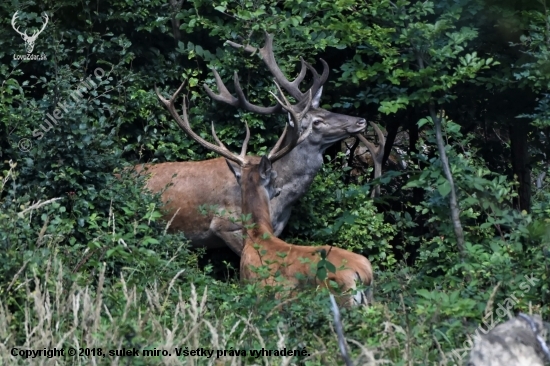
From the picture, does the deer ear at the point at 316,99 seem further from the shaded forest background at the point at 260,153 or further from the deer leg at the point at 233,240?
the deer leg at the point at 233,240

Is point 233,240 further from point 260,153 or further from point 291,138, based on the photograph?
point 291,138

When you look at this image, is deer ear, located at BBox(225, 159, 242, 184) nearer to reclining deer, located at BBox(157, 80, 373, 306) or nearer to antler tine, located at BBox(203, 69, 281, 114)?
reclining deer, located at BBox(157, 80, 373, 306)

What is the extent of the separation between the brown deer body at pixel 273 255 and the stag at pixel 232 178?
564 mm

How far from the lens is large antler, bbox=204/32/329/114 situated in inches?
422

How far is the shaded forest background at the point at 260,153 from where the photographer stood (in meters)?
5.74

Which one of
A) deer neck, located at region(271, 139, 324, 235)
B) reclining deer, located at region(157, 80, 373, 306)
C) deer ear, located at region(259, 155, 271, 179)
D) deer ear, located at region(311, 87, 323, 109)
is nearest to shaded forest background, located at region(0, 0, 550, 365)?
deer neck, located at region(271, 139, 324, 235)

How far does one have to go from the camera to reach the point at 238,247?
10.4 m

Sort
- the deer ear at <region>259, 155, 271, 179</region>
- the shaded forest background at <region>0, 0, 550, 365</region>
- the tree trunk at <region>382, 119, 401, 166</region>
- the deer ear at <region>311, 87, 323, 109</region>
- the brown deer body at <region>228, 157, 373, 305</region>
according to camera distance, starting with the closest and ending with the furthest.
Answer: the shaded forest background at <region>0, 0, 550, 365</region>
the brown deer body at <region>228, 157, 373, 305</region>
the deer ear at <region>259, 155, 271, 179</region>
the deer ear at <region>311, 87, 323, 109</region>
the tree trunk at <region>382, 119, 401, 166</region>

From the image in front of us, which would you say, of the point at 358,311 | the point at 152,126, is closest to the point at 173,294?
the point at 358,311

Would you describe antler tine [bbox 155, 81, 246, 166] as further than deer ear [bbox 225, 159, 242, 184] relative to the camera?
Yes

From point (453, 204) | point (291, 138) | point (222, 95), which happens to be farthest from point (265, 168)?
point (453, 204)

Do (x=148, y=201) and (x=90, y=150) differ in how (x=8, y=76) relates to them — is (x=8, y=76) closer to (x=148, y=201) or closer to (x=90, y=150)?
(x=90, y=150)

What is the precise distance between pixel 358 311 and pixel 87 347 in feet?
5.27

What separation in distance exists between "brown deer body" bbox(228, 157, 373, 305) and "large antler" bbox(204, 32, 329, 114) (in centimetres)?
82
